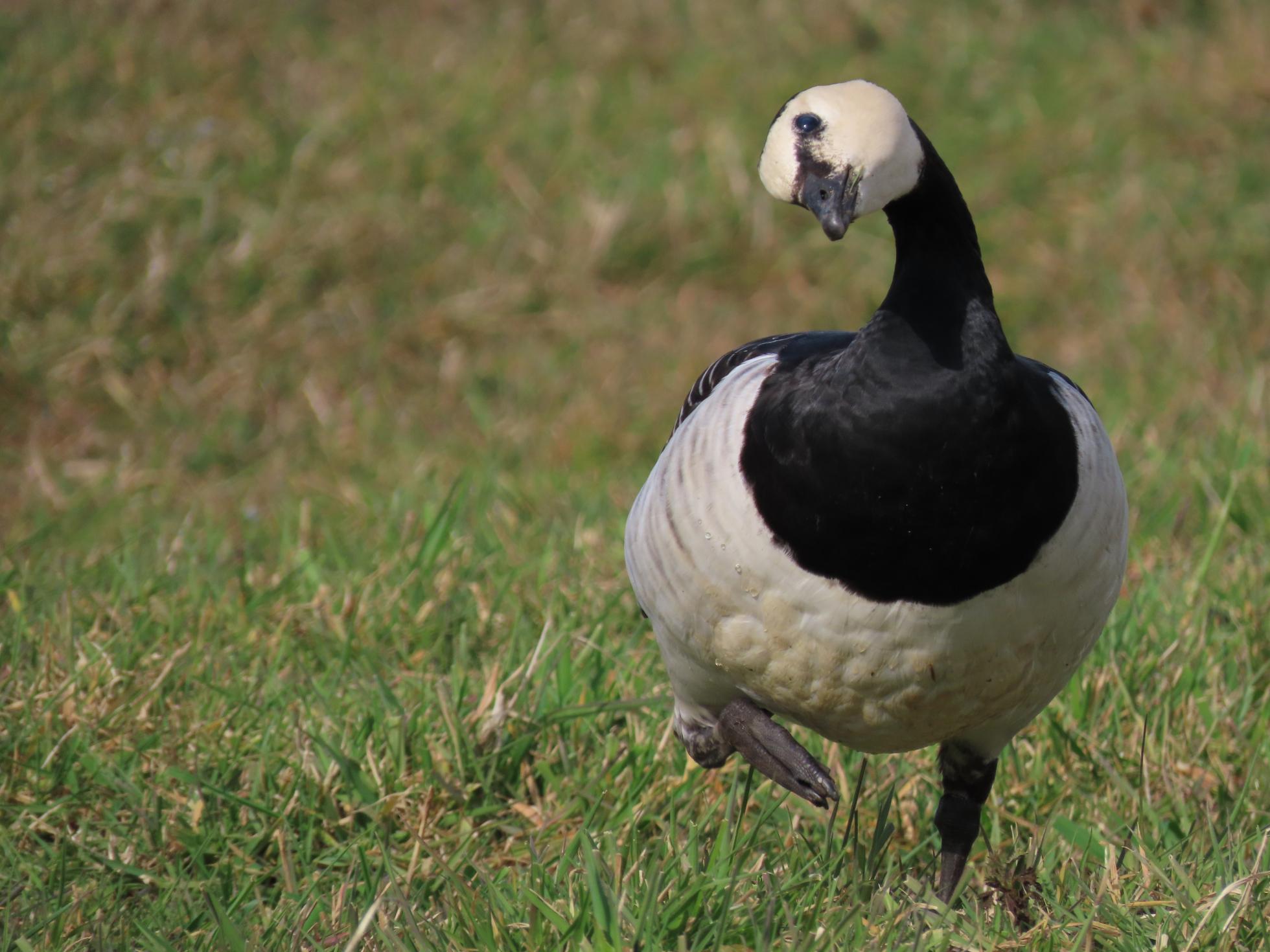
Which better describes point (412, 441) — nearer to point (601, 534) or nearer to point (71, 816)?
point (601, 534)

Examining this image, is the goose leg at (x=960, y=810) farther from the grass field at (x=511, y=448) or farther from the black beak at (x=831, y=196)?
the black beak at (x=831, y=196)

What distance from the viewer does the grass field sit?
10.0 feet

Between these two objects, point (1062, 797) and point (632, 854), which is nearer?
point (632, 854)

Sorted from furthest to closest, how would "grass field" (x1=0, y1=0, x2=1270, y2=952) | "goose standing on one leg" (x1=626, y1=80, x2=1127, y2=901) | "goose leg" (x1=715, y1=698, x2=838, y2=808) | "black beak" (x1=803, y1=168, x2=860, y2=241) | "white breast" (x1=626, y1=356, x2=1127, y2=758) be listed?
"grass field" (x1=0, y1=0, x2=1270, y2=952), "goose leg" (x1=715, y1=698, x2=838, y2=808), "white breast" (x1=626, y1=356, x2=1127, y2=758), "goose standing on one leg" (x1=626, y1=80, x2=1127, y2=901), "black beak" (x1=803, y1=168, x2=860, y2=241)

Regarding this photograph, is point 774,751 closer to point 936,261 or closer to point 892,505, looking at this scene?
point 892,505

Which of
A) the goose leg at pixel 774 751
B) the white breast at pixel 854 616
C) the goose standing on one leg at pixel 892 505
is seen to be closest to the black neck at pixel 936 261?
the goose standing on one leg at pixel 892 505

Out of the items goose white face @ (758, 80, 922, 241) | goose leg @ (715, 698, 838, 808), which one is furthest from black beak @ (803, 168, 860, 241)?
goose leg @ (715, 698, 838, 808)

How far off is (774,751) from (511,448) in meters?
3.36

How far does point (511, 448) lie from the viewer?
20.3ft

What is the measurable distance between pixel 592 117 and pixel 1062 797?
519cm

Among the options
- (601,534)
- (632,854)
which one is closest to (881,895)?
(632,854)

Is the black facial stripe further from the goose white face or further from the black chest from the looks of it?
the black chest

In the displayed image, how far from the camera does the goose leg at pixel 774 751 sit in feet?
9.51

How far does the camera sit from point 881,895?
2.69 metres
